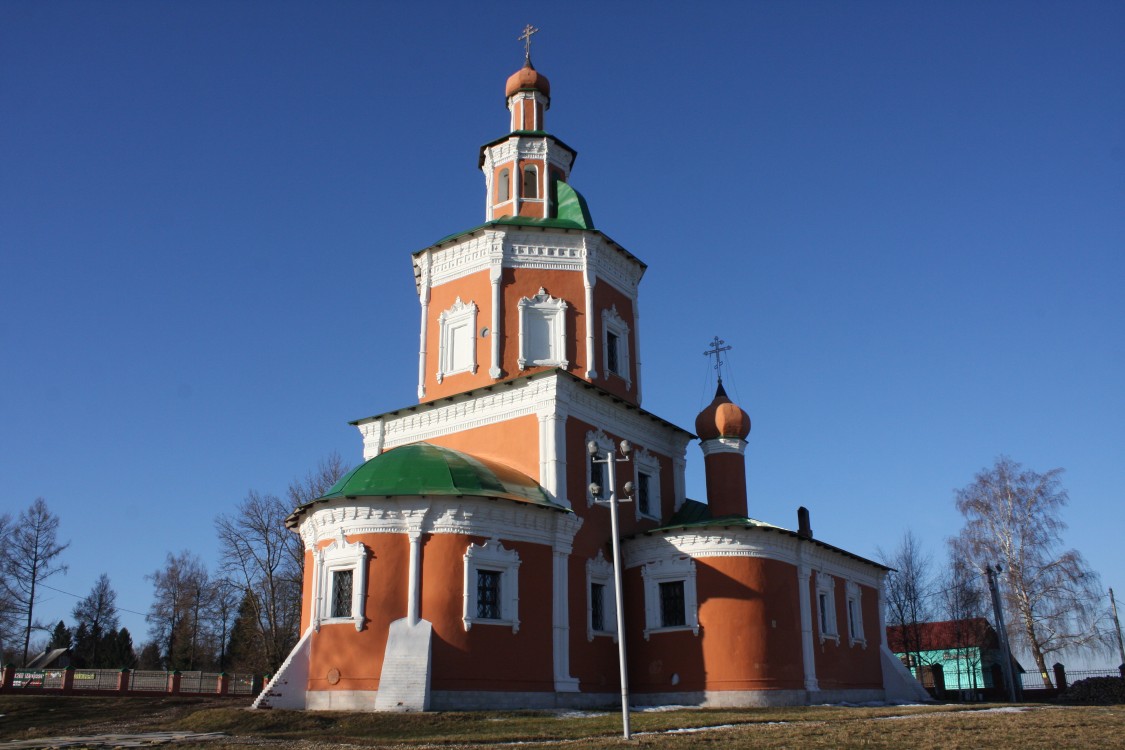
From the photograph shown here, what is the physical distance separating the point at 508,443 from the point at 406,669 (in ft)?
20.4

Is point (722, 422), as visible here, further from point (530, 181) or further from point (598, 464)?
point (530, 181)

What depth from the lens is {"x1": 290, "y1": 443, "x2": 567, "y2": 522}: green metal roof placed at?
18.1 metres

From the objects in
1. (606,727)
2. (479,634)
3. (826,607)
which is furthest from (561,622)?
(826,607)

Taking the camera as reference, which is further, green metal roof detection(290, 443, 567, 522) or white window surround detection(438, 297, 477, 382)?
white window surround detection(438, 297, 477, 382)

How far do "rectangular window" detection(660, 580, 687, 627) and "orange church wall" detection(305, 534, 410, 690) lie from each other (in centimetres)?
663

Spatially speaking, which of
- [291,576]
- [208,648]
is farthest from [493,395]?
[208,648]

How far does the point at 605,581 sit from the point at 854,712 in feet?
20.0

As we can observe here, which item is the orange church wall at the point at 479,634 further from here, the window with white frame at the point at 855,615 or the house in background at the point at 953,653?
the house in background at the point at 953,653

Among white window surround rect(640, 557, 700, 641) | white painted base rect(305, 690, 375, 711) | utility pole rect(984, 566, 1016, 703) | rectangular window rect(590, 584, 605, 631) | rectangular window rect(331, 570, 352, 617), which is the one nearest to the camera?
white painted base rect(305, 690, 375, 711)

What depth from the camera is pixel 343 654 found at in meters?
17.3

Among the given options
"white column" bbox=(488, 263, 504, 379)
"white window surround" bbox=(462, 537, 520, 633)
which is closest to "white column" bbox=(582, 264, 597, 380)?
"white column" bbox=(488, 263, 504, 379)

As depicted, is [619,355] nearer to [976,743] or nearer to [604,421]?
[604,421]

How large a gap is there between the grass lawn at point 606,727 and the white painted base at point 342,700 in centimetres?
141

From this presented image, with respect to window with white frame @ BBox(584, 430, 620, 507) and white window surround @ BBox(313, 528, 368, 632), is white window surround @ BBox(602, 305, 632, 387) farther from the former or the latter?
white window surround @ BBox(313, 528, 368, 632)
